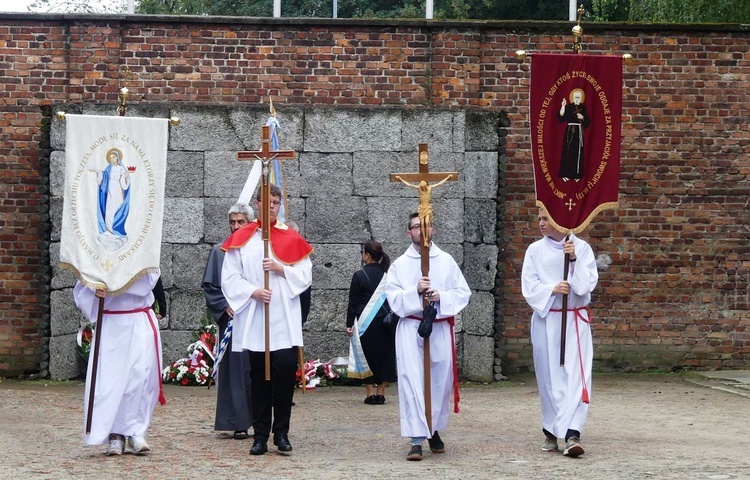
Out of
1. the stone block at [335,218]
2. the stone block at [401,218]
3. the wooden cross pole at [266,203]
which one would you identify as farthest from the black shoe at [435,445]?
the stone block at [335,218]

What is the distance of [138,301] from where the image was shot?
30.2 feet

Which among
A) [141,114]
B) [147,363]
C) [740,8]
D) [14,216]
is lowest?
[147,363]

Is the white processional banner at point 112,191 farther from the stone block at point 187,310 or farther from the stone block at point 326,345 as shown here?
the stone block at point 326,345

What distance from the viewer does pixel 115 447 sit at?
892 cm

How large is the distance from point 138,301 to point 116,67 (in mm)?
4983

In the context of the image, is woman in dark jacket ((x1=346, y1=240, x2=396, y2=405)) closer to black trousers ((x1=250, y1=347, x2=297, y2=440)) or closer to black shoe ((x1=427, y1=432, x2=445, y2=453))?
black shoe ((x1=427, y1=432, x2=445, y2=453))

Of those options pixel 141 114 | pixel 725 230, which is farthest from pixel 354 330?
pixel 725 230

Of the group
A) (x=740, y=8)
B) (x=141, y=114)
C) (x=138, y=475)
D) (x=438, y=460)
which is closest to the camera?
(x=138, y=475)

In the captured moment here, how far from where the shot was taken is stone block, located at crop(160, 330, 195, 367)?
44.5 feet

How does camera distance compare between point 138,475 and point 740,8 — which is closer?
point 138,475

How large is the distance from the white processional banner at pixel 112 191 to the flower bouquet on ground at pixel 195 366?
4198 millimetres

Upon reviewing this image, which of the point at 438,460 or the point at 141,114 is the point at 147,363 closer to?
the point at 438,460

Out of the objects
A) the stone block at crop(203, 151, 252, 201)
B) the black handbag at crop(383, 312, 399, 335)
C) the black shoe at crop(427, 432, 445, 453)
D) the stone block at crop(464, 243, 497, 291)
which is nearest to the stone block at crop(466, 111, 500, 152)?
the stone block at crop(464, 243, 497, 291)

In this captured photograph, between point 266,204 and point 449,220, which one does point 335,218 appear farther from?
point 266,204
